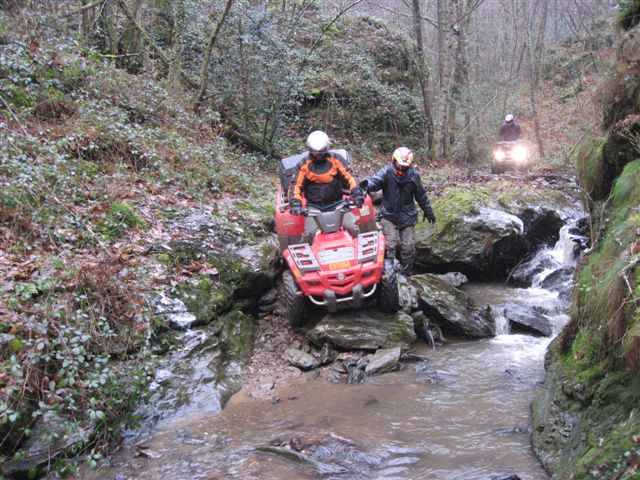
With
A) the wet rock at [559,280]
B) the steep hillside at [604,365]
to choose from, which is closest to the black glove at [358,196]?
the steep hillside at [604,365]

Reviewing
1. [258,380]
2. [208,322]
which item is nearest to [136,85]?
[208,322]

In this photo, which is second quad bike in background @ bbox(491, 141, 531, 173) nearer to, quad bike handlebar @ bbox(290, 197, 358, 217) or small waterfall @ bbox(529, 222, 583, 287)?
small waterfall @ bbox(529, 222, 583, 287)

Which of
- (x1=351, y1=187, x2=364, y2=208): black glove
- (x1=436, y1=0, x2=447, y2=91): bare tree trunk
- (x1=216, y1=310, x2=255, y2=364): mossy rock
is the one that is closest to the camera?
(x1=216, y1=310, x2=255, y2=364): mossy rock

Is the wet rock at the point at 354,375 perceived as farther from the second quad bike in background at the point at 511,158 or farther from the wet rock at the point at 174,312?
the second quad bike in background at the point at 511,158

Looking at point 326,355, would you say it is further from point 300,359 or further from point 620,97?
point 620,97

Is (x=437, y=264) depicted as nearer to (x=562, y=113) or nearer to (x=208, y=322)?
(x=208, y=322)

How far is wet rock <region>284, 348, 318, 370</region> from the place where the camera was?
5.81m

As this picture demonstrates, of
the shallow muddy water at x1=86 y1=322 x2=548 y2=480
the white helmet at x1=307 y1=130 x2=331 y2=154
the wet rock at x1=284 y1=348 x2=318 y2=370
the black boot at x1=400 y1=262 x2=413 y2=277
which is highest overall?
the white helmet at x1=307 y1=130 x2=331 y2=154

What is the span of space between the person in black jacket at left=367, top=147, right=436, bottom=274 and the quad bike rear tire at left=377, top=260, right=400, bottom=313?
1.17 metres

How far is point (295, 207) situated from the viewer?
6145mm

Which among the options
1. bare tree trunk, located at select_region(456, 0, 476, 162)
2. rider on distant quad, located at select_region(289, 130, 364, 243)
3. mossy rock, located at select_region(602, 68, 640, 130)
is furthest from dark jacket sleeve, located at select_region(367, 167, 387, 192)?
bare tree trunk, located at select_region(456, 0, 476, 162)

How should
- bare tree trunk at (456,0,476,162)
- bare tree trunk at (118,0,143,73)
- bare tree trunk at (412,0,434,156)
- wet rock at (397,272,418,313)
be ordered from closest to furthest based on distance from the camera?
1. wet rock at (397,272,418,313)
2. bare tree trunk at (118,0,143,73)
3. bare tree trunk at (412,0,434,156)
4. bare tree trunk at (456,0,476,162)

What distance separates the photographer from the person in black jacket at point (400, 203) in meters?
7.16

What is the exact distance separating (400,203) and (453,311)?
1.66 meters
